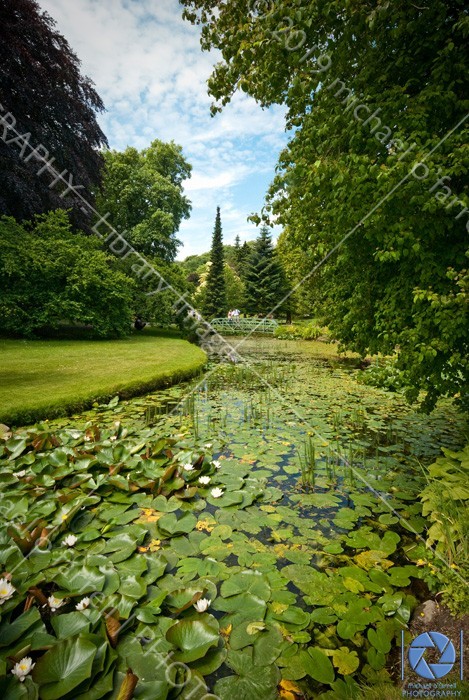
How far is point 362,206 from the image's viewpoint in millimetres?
2527

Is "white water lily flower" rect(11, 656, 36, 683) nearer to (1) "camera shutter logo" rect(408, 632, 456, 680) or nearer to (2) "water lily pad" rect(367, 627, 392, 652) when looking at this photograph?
(2) "water lily pad" rect(367, 627, 392, 652)

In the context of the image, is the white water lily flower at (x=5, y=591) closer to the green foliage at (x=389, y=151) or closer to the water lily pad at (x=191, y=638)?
the water lily pad at (x=191, y=638)

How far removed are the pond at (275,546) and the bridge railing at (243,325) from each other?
75.4ft

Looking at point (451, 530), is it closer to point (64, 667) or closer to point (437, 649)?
point (437, 649)

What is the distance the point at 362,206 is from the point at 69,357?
8180 mm

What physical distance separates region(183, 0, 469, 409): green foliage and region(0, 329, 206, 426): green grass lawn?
448 centimetres

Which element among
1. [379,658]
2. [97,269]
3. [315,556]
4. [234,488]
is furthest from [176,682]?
[97,269]

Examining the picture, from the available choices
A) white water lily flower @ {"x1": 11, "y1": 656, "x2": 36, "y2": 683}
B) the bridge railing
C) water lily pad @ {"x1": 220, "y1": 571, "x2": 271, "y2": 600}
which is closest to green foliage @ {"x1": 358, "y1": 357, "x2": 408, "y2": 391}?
water lily pad @ {"x1": 220, "y1": 571, "x2": 271, "y2": 600}

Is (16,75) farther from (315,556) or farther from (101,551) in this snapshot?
(315,556)

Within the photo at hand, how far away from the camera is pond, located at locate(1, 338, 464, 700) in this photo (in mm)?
1579

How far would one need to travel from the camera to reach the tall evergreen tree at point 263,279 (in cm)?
3288

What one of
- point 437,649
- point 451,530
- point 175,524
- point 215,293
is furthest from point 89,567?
point 215,293

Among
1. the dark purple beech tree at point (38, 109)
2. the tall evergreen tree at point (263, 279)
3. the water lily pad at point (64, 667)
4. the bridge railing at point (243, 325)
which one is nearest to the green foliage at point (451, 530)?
the water lily pad at point (64, 667)

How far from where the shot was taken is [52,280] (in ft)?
37.0
